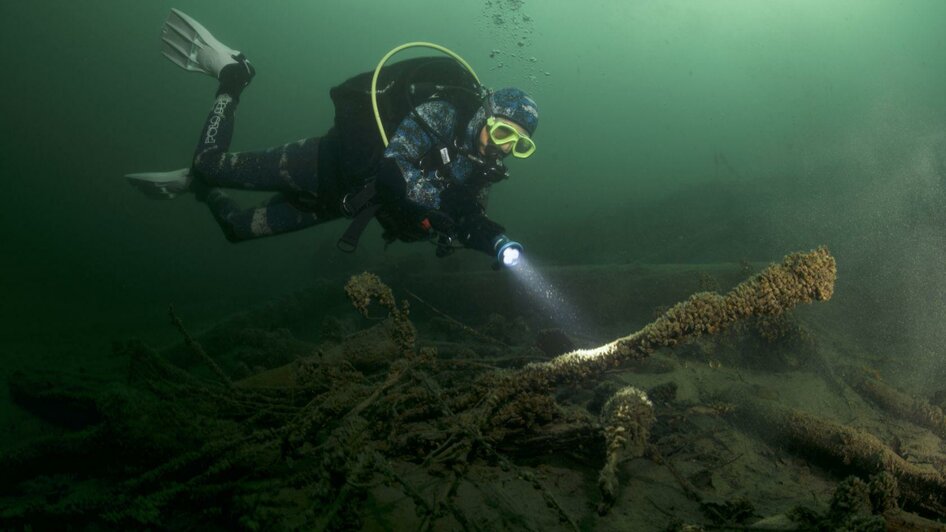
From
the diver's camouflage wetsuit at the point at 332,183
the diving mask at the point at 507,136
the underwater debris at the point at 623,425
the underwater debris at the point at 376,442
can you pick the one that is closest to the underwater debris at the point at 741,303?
the underwater debris at the point at 376,442

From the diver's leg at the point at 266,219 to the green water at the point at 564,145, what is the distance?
7.86ft

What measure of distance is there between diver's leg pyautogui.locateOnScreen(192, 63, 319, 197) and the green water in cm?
290

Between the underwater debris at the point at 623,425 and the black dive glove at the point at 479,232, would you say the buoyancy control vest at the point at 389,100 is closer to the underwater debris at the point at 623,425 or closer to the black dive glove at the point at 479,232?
the black dive glove at the point at 479,232

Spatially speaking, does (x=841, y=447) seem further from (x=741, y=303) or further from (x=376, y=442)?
(x=376, y=442)

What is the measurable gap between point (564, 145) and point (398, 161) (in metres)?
73.8

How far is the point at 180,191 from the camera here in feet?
20.6

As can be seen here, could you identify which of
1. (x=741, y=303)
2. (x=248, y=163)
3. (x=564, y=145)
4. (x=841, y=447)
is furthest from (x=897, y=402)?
(x=564, y=145)

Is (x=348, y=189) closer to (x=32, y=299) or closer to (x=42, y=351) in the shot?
(x=42, y=351)

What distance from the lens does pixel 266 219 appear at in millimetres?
5410

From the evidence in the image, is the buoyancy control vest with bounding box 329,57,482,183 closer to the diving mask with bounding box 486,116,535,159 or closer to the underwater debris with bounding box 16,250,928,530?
the diving mask with bounding box 486,116,535,159

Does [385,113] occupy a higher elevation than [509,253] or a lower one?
higher

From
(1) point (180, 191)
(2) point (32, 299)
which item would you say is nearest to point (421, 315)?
(1) point (180, 191)

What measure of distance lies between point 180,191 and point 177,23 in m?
2.39

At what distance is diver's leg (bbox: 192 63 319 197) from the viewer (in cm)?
499
